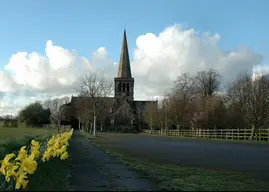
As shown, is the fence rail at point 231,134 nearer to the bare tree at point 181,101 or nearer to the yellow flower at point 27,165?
the bare tree at point 181,101

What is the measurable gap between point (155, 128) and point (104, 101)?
40126 millimetres

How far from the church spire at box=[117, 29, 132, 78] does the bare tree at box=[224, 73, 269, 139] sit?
68.3 m

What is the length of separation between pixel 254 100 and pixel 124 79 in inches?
3012

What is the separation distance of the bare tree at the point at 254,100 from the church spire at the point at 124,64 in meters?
68.3

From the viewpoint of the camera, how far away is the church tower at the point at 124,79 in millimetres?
Answer: 117344

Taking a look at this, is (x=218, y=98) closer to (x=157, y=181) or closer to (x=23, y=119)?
(x=23, y=119)

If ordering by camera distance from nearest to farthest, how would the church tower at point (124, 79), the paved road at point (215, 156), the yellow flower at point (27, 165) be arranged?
the yellow flower at point (27, 165) < the paved road at point (215, 156) < the church tower at point (124, 79)

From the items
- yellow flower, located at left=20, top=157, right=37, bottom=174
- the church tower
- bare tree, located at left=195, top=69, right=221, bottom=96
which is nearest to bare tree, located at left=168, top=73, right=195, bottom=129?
bare tree, located at left=195, top=69, right=221, bottom=96

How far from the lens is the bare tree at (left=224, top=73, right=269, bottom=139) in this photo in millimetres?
45438

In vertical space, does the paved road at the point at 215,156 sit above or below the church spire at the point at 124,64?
below

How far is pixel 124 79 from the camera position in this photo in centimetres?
12069

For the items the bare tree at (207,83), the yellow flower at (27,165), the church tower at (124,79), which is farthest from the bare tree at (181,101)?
the yellow flower at (27,165)

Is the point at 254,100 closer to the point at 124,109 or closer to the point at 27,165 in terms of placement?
the point at 27,165

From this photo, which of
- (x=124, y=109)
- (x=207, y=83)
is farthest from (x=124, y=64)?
(x=207, y=83)
